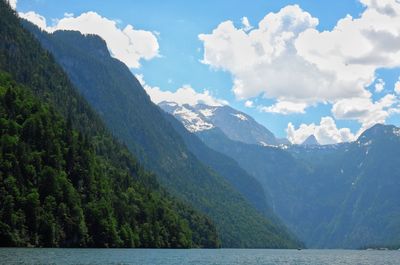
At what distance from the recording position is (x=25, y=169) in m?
156

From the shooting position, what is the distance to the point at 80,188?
593 ft

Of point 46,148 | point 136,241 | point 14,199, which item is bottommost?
point 136,241

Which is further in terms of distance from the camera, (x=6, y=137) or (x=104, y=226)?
(x=104, y=226)

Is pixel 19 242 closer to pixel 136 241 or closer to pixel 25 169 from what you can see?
pixel 25 169

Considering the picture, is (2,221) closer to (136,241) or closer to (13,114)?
(13,114)

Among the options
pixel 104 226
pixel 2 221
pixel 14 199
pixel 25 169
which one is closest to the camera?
pixel 2 221

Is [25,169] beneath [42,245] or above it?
above

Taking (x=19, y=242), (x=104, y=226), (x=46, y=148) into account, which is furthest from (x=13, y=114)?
(x=19, y=242)

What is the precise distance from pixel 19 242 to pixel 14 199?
1143cm

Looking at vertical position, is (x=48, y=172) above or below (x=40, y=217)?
above

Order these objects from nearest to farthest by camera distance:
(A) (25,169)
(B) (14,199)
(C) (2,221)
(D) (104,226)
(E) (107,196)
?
(C) (2,221)
(B) (14,199)
(A) (25,169)
(D) (104,226)
(E) (107,196)

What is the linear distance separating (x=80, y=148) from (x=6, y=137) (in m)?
40.7

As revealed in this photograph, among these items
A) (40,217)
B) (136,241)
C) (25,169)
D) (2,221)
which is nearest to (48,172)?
(25,169)

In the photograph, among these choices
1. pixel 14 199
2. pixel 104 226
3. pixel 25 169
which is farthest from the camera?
pixel 104 226
